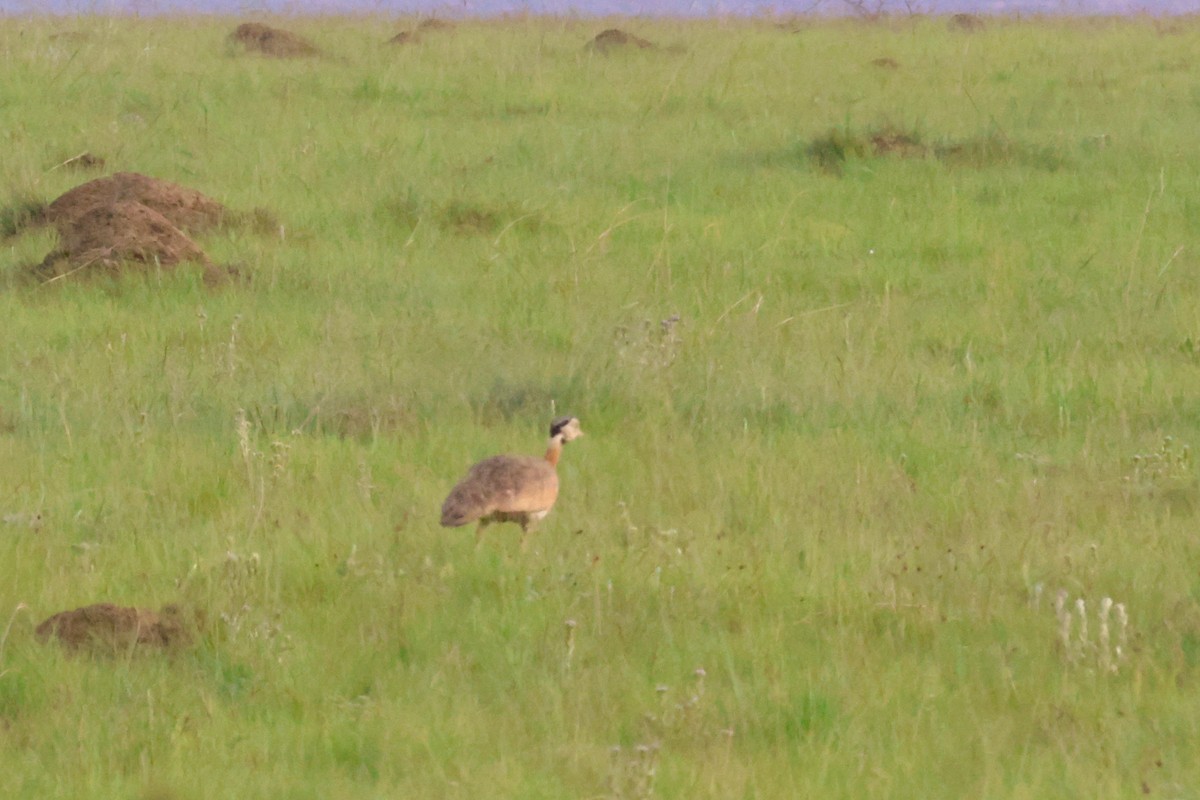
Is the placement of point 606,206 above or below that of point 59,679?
above

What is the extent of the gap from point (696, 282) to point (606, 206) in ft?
5.40

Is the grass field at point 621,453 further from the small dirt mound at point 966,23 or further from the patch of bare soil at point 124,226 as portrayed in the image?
the small dirt mound at point 966,23

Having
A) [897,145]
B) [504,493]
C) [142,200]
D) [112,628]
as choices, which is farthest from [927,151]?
[112,628]

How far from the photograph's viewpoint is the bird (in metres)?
4.89

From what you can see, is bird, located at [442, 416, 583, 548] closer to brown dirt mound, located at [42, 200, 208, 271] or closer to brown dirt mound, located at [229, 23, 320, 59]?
brown dirt mound, located at [42, 200, 208, 271]

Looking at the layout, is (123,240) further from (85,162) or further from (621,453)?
(621,453)

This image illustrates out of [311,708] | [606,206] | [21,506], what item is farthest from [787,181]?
[311,708]

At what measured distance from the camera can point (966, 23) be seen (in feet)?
66.9

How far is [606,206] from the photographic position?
1063 centimetres

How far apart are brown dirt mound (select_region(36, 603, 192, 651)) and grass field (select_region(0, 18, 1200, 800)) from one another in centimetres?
7

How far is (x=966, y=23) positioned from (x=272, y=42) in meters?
8.52

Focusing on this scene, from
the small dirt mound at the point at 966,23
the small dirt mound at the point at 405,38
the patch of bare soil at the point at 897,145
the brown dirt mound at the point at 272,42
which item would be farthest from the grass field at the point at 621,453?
the small dirt mound at the point at 966,23

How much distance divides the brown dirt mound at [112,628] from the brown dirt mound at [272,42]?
1213 centimetres

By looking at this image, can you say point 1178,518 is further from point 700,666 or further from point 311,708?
point 311,708
